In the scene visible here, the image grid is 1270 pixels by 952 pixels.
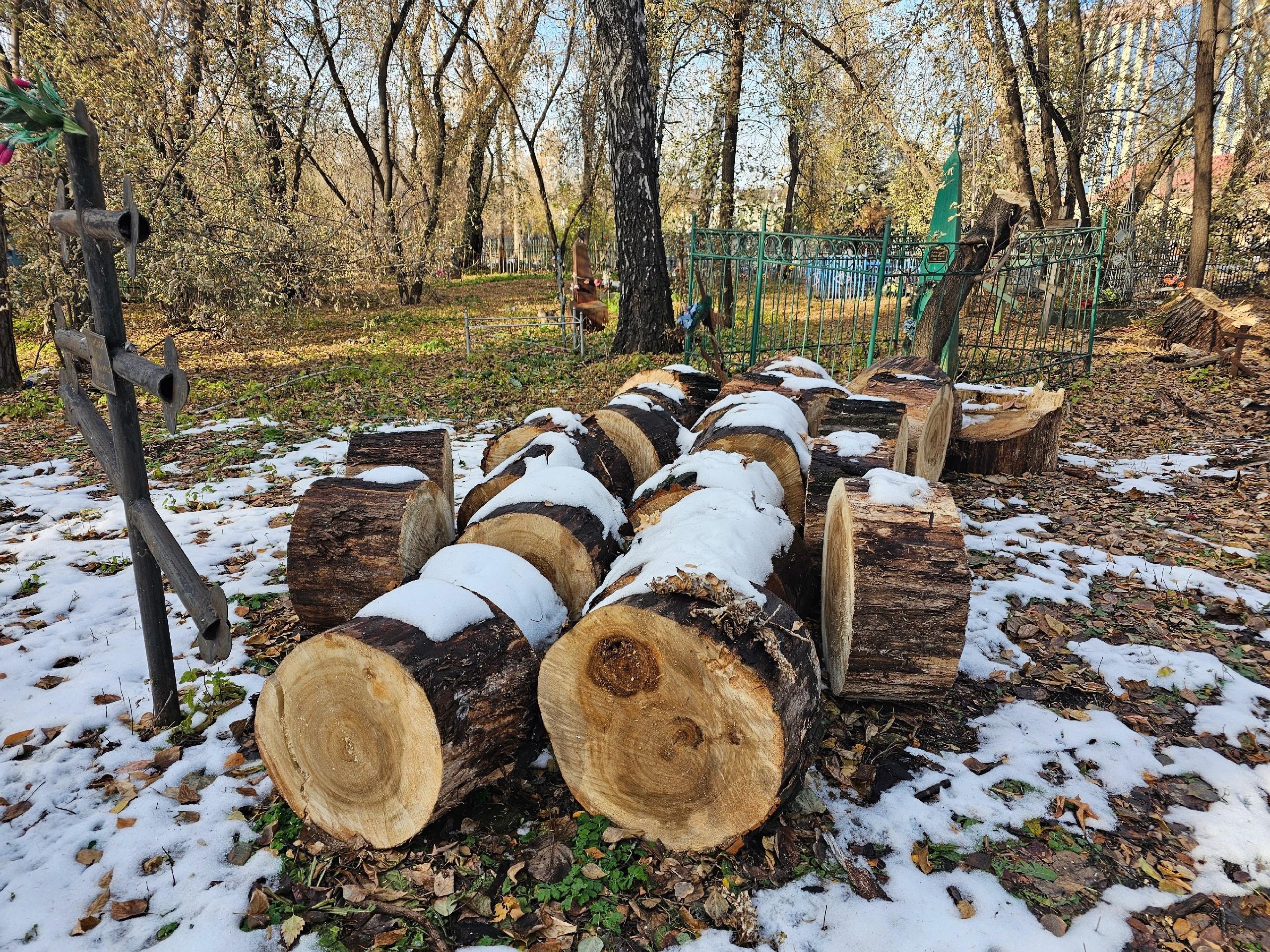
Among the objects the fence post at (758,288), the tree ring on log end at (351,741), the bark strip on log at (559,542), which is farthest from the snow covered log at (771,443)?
the fence post at (758,288)

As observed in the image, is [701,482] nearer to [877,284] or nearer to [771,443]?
→ [771,443]

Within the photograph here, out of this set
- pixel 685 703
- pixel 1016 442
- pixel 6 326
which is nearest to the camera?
pixel 685 703

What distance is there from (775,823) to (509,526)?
1.66 m

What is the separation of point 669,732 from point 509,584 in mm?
917

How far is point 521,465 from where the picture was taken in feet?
13.5

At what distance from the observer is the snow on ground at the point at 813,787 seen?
2.13m

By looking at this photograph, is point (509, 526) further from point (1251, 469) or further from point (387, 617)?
point (1251, 469)

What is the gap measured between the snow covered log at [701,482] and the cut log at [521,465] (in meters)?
0.51

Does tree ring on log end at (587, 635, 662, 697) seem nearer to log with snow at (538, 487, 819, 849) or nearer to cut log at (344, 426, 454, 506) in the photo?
log with snow at (538, 487, 819, 849)

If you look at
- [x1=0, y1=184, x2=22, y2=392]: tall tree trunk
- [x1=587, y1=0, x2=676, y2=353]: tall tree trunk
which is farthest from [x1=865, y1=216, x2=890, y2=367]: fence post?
[x1=0, y1=184, x2=22, y2=392]: tall tree trunk

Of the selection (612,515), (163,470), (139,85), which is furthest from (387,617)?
(139,85)

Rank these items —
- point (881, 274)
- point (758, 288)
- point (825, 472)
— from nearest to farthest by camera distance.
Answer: point (825, 472)
point (881, 274)
point (758, 288)

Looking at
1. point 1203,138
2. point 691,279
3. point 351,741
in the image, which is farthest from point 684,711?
point 1203,138

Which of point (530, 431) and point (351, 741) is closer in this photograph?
point (351, 741)
